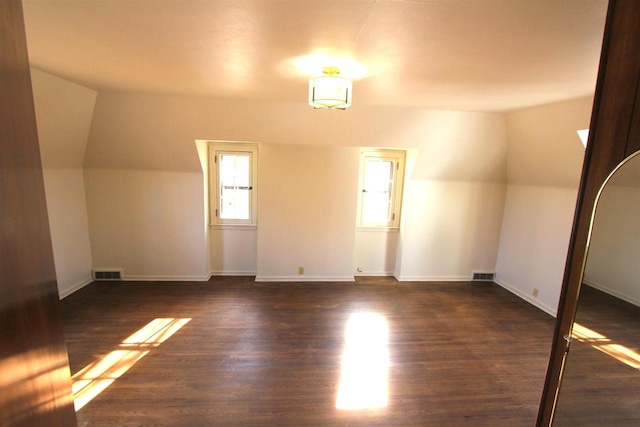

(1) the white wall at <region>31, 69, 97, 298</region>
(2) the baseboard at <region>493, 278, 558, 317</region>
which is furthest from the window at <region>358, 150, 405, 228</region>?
(1) the white wall at <region>31, 69, 97, 298</region>

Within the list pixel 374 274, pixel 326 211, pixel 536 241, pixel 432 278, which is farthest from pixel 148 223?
pixel 536 241

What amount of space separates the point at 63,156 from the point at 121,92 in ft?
3.81

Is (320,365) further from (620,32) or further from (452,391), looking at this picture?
(620,32)

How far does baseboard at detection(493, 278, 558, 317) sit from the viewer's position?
146 inches

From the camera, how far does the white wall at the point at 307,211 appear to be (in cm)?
417

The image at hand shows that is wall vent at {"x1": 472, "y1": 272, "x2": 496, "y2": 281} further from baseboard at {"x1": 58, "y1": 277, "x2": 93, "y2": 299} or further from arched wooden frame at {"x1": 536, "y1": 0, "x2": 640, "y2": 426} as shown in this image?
baseboard at {"x1": 58, "y1": 277, "x2": 93, "y2": 299}

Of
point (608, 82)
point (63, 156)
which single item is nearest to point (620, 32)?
point (608, 82)

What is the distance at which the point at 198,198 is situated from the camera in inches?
162

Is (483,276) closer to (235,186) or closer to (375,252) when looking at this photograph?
(375,252)

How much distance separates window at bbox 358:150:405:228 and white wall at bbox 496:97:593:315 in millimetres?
1568

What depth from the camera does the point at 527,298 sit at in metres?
4.06

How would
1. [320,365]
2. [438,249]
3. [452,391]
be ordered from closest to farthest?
1. [452,391]
2. [320,365]
3. [438,249]

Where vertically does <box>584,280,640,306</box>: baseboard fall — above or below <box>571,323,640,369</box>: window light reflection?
above

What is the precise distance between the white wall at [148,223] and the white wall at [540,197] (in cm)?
431
